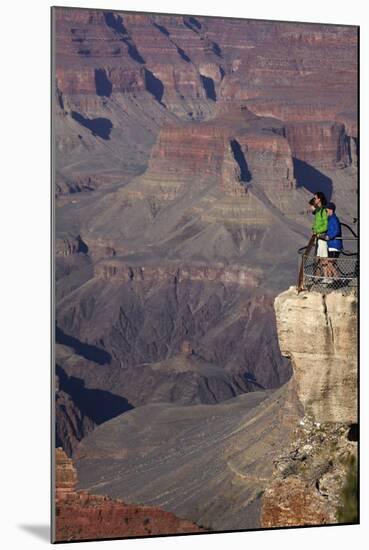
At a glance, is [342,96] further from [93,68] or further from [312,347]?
[312,347]

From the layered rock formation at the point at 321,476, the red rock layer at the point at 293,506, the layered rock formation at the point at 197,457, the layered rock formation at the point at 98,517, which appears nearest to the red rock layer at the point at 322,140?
the layered rock formation at the point at 197,457

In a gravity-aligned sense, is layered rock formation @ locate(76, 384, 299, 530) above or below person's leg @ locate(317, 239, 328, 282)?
below

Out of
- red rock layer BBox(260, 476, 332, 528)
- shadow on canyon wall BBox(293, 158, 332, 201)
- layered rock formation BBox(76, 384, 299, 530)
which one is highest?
shadow on canyon wall BBox(293, 158, 332, 201)

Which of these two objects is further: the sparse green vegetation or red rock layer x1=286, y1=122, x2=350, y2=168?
red rock layer x1=286, y1=122, x2=350, y2=168

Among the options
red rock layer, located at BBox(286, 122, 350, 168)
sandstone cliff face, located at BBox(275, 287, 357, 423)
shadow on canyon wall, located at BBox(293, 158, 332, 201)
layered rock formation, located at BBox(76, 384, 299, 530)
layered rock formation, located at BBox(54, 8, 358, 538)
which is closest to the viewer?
sandstone cliff face, located at BBox(275, 287, 357, 423)

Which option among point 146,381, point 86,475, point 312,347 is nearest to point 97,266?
point 146,381

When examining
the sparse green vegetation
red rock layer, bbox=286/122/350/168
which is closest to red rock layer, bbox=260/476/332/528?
the sparse green vegetation

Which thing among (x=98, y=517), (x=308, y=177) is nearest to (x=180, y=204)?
(x=308, y=177)

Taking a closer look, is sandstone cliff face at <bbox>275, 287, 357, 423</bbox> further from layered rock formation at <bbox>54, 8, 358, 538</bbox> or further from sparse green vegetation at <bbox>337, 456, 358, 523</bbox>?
layered rock formation at <bbox>54, 8, 358, 538</bbox>
